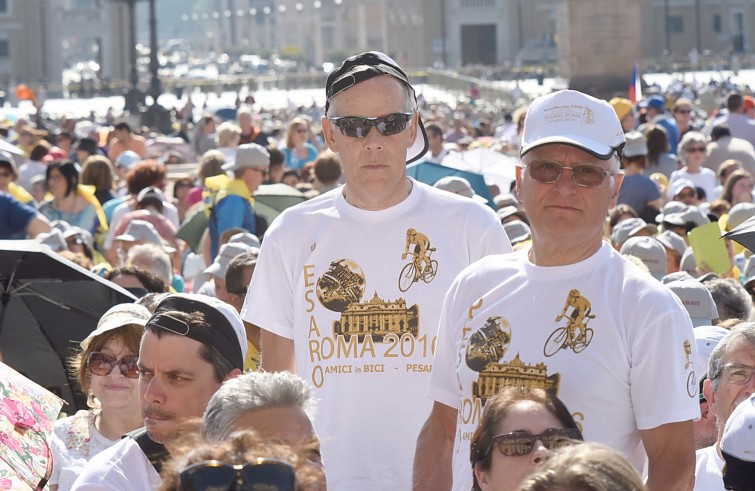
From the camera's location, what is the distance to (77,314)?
6.19m

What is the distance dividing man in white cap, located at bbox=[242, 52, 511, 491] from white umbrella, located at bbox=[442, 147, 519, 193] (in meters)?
8.17

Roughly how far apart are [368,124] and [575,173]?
81 centimetres

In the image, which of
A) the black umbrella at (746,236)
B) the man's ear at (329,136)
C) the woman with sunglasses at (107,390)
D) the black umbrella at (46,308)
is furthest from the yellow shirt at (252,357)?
the black umbrella at (746,236)

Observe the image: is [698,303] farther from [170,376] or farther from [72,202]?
[72,202]

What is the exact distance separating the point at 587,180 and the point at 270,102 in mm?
69022

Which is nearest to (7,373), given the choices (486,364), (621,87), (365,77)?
(365,77)

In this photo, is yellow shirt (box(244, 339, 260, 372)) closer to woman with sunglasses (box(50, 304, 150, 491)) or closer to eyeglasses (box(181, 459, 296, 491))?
woman with sunglasses (box(50, 304, 150, 491))

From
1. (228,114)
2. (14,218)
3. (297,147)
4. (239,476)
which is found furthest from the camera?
(228,114)

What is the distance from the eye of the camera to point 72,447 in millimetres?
4406

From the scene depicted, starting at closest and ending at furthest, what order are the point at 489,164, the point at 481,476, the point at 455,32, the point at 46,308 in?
1. the point at 481,476
2. the point at 46,308
3. the point at 489,164
4. the point at 455,32

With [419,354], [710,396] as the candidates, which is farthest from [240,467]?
[710,396]

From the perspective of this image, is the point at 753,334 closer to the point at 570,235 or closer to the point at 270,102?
the point at 570,235

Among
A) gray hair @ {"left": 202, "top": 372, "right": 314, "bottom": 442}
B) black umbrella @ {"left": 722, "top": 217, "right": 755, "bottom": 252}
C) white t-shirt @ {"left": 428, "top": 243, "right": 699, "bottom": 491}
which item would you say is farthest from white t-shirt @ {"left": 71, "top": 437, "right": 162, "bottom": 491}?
black umbrella @ {"left": 722, "top": 217, "right": 755, "bottom": 252}

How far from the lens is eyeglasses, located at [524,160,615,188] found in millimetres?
3625
